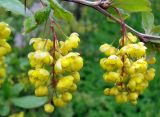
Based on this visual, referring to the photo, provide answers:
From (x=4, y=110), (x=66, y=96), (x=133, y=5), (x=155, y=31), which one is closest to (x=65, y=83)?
(x=66, y=96)

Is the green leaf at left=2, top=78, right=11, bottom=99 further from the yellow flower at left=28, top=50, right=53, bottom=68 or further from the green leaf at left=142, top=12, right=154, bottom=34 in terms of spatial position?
the yellow flower at left=28, top=50, right=53, bottom=68

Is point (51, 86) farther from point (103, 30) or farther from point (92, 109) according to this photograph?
point (103, 30)

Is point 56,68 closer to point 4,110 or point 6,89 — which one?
point 4,110

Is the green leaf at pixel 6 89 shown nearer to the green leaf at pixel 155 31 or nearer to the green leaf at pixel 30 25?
the green leaf at pixel 155 31

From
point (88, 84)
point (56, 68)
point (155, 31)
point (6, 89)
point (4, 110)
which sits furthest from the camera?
point (88, 84)

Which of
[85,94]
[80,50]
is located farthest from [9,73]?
[80,50]

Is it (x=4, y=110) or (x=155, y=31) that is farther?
(x=4, y=110)

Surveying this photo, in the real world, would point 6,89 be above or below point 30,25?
below

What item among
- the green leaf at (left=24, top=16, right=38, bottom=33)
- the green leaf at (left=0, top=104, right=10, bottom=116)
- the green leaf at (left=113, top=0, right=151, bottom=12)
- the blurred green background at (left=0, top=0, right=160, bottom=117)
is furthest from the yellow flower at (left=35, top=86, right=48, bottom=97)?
the blurred green background at (left=0, top=0, right=160, bottom=117)
